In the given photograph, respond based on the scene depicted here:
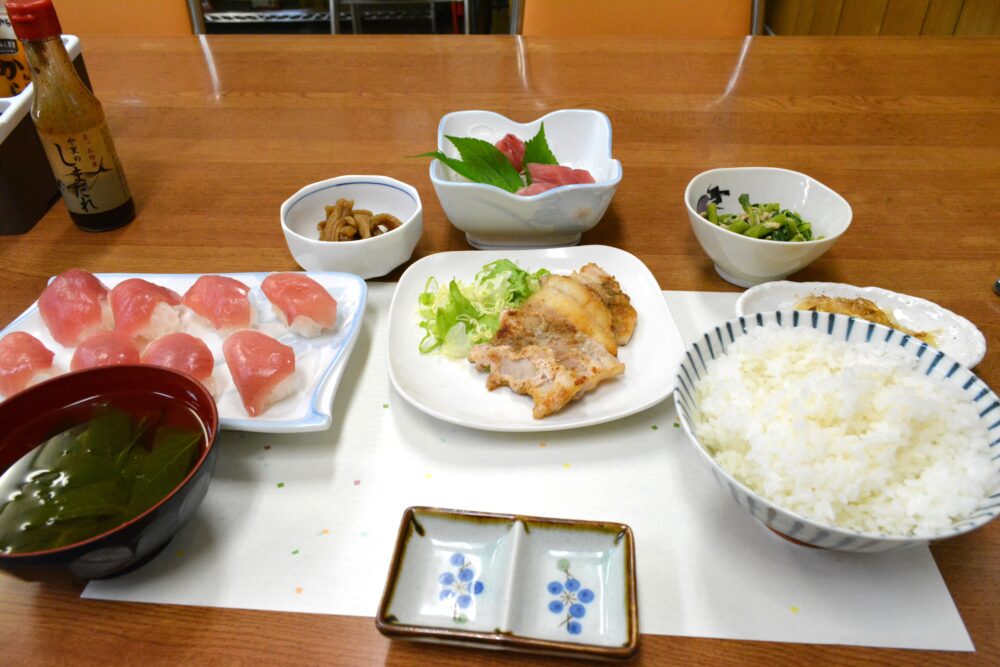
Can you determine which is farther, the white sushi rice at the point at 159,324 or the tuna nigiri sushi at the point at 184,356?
the white sushi rice at the point at 159,324

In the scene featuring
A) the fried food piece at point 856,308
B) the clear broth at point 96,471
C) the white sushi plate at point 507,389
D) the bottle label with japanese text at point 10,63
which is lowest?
the white sushi plate at point 507,389

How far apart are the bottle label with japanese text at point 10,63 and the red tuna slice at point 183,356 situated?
1.09 m

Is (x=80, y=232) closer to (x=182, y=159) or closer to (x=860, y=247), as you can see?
(x=182, y=159)

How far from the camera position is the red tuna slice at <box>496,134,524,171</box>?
5.44ft

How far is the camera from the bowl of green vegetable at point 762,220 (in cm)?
135

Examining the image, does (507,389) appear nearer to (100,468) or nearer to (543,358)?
(543,358)

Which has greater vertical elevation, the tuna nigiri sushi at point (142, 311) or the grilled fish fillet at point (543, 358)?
the tuna nigiri sushi at point (142, 311)

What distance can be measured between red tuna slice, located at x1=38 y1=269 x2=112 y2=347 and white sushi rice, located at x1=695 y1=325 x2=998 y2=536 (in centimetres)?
111

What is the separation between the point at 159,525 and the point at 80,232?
44.9 inches

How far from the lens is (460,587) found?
872 mm

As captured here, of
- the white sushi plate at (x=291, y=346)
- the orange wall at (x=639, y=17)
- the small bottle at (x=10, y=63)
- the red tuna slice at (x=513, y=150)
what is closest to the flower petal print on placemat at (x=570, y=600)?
the white sushi plate at (x=291, y=346)

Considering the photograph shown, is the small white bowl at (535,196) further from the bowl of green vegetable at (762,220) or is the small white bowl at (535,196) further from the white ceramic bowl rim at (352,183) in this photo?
the bowl of green vegetable at (762,220)

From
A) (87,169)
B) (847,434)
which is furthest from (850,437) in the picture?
(87,169)

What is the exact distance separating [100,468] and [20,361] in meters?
0.37
